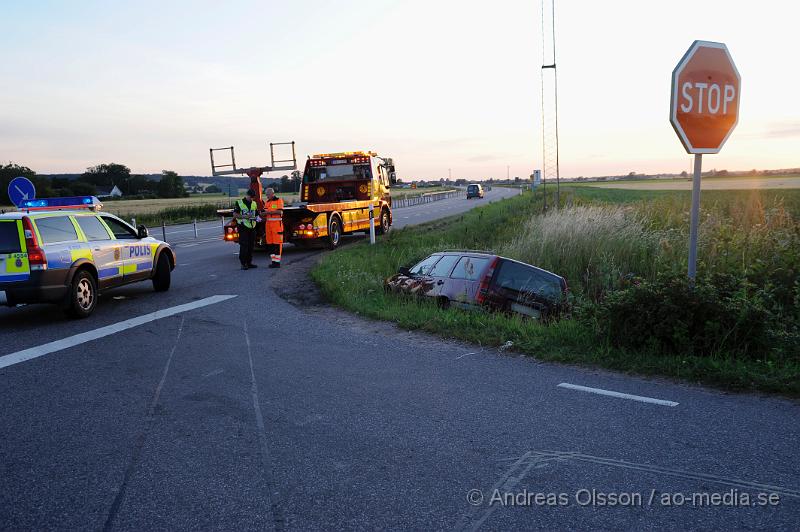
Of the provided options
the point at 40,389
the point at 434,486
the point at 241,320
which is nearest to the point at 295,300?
the point at 241,320

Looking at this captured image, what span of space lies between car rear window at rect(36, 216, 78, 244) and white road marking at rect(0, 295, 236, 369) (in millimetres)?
1568

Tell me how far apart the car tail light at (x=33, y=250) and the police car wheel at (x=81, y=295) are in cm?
51

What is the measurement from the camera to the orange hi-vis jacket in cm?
1480

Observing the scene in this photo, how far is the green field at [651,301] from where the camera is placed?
594 cm

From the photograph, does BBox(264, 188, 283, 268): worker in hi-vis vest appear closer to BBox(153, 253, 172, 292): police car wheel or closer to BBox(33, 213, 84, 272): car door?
BBox(153, 253, 172, 292): police car wheel

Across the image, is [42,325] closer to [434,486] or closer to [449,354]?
[449,354]

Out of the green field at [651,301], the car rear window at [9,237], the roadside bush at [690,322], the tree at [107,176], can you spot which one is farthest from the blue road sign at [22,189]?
the tree at [107,176]

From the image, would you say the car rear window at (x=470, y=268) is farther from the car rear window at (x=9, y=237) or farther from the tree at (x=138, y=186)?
the tree at (x=138, y=186)

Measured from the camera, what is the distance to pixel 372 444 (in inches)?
162

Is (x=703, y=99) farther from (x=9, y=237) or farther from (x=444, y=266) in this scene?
(x=9, y=237)

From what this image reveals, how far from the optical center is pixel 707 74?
19.3 feet

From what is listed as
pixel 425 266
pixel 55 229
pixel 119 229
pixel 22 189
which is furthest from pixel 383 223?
pixel 55 229

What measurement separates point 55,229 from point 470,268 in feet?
19.6

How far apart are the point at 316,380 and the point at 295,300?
4.92 meters
